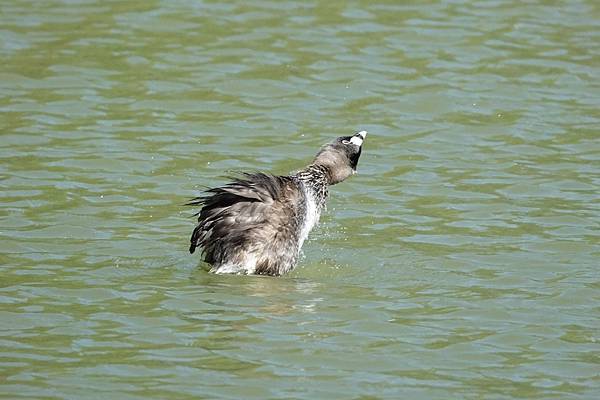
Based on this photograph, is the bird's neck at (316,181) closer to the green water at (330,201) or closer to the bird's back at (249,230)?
the bird's back at (249,230)

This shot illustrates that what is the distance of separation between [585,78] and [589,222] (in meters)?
4.27

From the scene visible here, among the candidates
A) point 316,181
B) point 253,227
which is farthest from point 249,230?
point 316,181

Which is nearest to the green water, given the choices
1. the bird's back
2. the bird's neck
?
the bird's back

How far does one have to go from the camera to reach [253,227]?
10.4 meters

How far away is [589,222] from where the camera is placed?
39.1 ft

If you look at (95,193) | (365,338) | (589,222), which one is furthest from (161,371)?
(589,222)

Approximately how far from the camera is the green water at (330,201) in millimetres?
8586

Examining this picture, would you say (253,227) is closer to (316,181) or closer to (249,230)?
(249,230)

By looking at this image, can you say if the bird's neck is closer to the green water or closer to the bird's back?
the bird's back

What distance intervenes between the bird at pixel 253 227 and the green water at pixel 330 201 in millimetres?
179

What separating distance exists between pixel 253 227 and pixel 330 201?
101 inches

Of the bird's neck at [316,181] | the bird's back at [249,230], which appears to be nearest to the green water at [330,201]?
the bird's back at [249,230]

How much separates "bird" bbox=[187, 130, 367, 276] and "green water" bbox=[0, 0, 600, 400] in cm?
18

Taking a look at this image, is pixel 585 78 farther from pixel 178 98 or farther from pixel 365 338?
pixel 365 338
